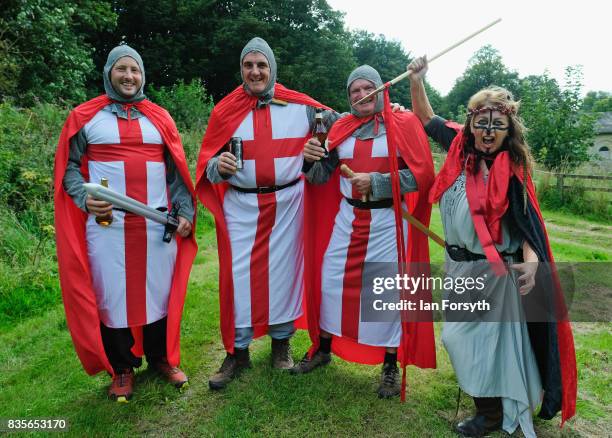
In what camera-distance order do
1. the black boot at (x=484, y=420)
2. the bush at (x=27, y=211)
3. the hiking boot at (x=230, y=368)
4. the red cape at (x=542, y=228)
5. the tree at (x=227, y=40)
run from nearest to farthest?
the red cape at (x=542, y=228) → the black boot at (x=484, y=420) → the hiking boot at (x=230, y=368) → the bush at (x=27, y=211) → the tree at (x=227, y=40)

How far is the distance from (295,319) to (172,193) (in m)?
1.33

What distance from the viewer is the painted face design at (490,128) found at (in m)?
2.68

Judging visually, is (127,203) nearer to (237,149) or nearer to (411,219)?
(237,149)

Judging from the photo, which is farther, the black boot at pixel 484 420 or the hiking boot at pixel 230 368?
the hiking boot at pixel 230 368

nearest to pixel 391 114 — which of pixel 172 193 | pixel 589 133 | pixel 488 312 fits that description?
pixel 488 312

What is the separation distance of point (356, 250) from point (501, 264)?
1.02 m

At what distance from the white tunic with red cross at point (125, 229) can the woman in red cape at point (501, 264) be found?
1.93 meters

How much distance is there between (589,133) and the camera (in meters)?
12.6

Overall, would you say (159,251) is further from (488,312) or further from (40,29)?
(40,29)

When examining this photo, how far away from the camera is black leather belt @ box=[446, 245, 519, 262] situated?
8.99 feet

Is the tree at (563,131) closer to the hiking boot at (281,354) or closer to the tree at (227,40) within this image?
the hiking boot at (281,354)

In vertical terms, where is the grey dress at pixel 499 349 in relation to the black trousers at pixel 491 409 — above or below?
above

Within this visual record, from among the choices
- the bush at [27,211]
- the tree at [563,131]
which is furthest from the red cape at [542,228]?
the tree at [563,131]

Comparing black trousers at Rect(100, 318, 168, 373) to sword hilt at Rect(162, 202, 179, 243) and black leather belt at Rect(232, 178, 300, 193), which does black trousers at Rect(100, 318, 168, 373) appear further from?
black leather belt at Rect(232, 178, 300, 193)
